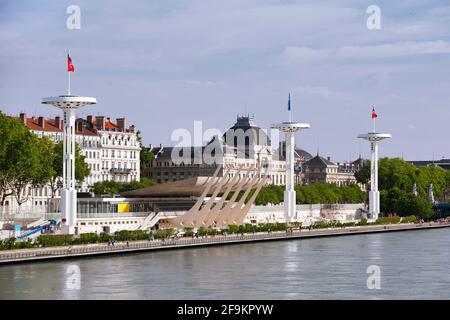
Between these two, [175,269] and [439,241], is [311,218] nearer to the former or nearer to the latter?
[439,241]

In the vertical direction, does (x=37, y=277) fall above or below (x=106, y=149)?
below

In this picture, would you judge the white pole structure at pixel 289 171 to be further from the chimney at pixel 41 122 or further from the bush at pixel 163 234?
the bush at pixel 163 234

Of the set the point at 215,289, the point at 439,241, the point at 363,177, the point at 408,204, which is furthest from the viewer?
the point at 363,177

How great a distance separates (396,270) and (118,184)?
57915 mm

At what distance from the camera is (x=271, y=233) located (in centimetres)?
9894

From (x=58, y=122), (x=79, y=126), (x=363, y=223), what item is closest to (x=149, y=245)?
(x=58, y=122)

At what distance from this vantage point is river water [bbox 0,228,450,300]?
50.1 m

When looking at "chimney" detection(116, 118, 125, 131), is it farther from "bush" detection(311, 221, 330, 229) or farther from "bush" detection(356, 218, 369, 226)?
"bush" detection(356, 218, 369, 226)

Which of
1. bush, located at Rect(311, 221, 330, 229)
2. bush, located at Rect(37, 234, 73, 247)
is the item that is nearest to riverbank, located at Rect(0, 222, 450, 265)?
bush, located at Rect(37, 234, 73, 247)

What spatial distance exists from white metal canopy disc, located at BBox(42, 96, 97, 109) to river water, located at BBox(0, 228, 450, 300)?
1266 cm

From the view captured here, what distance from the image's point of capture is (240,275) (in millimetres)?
58438

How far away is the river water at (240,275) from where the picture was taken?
50.1m

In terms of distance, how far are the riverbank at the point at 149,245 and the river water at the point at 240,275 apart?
0.93 m
